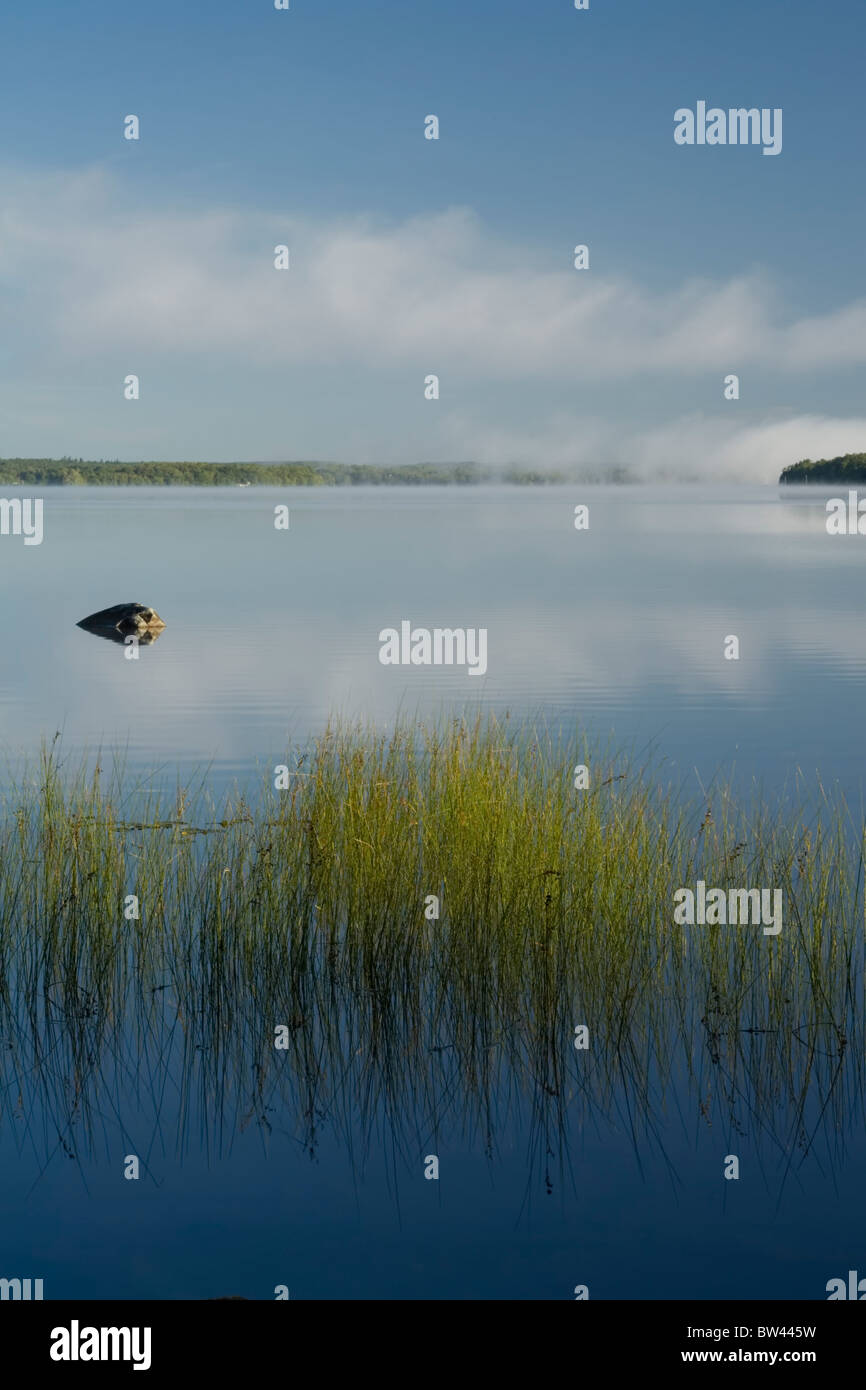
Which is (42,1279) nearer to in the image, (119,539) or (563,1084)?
(563,1084)

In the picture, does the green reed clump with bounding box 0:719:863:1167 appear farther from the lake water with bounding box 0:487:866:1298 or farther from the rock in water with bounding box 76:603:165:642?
the rock in water with bounding box 76:603:165:642

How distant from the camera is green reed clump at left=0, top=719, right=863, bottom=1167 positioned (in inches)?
208

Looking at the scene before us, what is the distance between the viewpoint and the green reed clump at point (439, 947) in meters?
5.28

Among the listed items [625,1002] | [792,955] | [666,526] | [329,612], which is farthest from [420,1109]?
[666,526]

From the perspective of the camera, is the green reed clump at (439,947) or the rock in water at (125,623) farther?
the rock in water at (125,623)

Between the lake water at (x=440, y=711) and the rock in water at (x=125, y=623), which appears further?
the rock in water at (x=125, y=623)

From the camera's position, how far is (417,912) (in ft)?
19.8

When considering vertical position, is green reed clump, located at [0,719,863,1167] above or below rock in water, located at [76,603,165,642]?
below

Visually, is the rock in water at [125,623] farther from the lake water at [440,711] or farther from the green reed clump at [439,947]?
the green reed clump at [439,947]

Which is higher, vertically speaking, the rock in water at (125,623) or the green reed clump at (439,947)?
the rock in water at (125,623)

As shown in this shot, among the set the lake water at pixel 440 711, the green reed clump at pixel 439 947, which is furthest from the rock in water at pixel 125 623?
the green reed clump at pixel 439 947

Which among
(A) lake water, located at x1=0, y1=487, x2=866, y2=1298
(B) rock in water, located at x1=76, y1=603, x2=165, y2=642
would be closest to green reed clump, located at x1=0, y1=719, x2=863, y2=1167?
(A) lake water, located at x1=0, y1=487, x2=866, y2=1298
